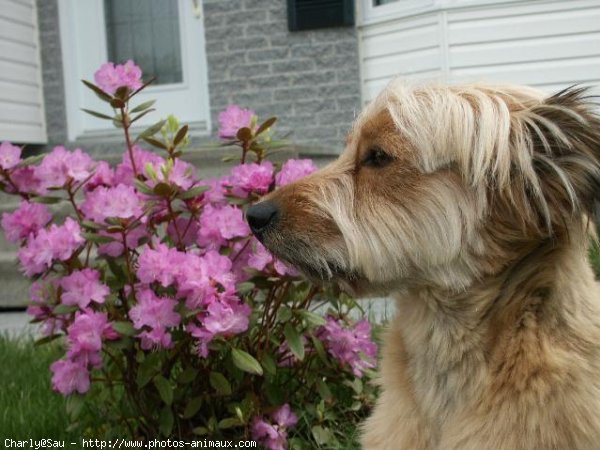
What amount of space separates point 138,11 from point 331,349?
6199mm

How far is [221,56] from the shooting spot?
24.5ft

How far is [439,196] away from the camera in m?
2.11

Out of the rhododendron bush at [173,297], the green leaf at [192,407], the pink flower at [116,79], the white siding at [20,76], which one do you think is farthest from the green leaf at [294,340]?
the white siding at [20,76]

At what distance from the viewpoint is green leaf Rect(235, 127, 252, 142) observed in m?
2.67

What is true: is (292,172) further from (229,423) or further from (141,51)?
(141,51)

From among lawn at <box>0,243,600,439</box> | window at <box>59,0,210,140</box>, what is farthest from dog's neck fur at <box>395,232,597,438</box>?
window at <box>59,0,210,140</box>

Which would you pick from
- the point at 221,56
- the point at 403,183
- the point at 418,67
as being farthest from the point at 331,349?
the point at 221,56

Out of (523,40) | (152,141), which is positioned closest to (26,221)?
(152,141)

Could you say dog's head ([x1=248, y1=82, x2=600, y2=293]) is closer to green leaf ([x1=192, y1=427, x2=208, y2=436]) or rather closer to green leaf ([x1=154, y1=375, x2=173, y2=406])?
green leaf ([x1=154, y1=375, x2=173, y2=406])

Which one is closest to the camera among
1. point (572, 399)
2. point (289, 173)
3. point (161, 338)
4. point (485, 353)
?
point (572, 399)

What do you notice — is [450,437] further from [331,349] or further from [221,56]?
[221,56]

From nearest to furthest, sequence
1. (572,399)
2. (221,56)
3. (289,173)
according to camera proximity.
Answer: (572,399) < (289,173) < (221,56)

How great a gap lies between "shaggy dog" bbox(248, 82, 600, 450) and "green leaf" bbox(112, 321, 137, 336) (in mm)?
601

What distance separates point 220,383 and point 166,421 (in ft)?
0.86
